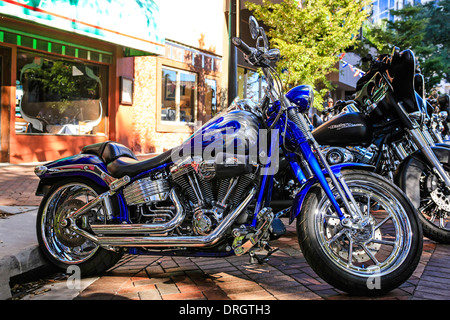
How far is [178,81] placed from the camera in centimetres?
1303

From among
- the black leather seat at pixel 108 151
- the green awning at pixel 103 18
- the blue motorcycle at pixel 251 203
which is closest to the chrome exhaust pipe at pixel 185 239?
the blue motorcycle at pixel 251 203

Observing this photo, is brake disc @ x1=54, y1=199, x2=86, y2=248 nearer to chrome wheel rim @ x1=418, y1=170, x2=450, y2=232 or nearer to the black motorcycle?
the black motorcycle

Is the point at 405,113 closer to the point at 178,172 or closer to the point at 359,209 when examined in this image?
the point at 359,209

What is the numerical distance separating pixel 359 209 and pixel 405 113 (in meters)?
1.67

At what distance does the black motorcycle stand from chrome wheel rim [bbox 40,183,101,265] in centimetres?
225

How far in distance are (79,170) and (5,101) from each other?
636cm

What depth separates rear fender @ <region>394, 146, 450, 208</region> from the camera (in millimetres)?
3828

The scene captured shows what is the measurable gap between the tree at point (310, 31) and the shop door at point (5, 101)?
251 inches

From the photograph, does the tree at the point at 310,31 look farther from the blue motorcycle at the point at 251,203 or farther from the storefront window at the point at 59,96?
the blue motorcycle at the point at 251,203

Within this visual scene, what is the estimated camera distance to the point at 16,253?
304 cm

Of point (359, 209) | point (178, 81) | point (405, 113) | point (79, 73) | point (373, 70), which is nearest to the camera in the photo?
point (359, 209)

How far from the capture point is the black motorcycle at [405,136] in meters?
3.85

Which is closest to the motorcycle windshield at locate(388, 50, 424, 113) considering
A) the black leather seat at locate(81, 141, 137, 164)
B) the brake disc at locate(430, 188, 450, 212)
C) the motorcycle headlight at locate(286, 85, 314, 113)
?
the brake disc at locate(430, 188, 450, 212)
